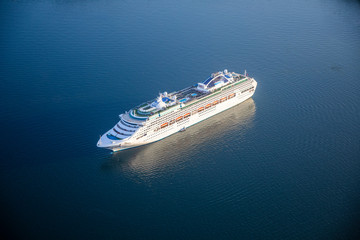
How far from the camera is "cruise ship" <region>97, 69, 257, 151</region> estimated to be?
5105cm

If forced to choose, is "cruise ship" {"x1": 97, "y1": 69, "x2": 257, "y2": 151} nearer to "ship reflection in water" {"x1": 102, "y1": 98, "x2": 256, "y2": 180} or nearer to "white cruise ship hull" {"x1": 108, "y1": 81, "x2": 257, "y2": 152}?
"white cruise ship hull" {"x1": 108, "y1": 81, "x2": 257, "y2": 152}

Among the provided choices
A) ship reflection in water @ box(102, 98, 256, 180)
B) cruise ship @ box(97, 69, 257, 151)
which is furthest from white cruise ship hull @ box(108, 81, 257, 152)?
ship reflection in water @ box(102, 98, 256, 180)

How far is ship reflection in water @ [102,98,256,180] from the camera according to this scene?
4684cm

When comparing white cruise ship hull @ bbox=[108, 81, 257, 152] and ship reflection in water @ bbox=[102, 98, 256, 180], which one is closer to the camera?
ship reflection in water @ bbox=[102, 98, 256, 180]

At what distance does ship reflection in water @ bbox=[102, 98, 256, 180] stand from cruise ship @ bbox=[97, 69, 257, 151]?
1.37m

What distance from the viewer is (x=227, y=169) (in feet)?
151

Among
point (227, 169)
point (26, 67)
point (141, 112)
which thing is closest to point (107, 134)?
point (141, 112)

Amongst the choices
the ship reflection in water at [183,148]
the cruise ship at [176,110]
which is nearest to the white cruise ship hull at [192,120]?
the cruise ship at [176,110]

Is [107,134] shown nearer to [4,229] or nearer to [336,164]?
[4,229]

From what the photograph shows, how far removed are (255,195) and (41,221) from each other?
82.6ft

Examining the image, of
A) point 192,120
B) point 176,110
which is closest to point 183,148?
point 176,110

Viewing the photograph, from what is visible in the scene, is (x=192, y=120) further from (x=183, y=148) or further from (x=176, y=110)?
(x=183, y=148)

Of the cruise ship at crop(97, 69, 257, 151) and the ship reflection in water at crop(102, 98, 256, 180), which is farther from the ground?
the cruise ship at crop(97, 69, 257, 151)

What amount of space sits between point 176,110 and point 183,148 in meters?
6.92
